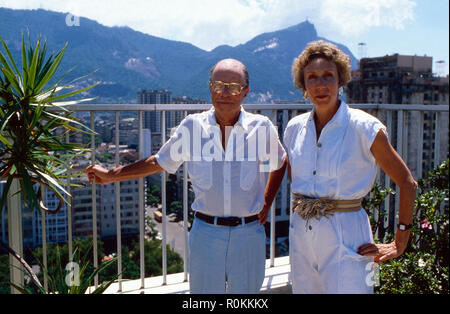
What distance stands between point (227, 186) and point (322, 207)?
46 centimetres

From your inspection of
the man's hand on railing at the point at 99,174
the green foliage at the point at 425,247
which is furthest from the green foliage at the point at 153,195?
the green foliage at the point at 425,247

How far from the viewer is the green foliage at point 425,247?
2.76m

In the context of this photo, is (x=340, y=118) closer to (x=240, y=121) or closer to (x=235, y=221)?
(x=240, y=121)

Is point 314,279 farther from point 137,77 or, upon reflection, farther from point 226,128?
point 137,77

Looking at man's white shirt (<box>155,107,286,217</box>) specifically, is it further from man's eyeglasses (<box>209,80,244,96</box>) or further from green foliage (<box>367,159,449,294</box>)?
green foliage (<box>367,159,449,294</box>)

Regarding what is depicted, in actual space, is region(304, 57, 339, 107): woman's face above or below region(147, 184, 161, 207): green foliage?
above

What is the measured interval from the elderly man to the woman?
25 cm

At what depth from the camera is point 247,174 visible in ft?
6.51

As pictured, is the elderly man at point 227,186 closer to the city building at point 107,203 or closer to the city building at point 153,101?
the city building at point 153,101

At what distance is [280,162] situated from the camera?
215 centimetres

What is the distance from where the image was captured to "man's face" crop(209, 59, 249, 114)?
1934 millimetres

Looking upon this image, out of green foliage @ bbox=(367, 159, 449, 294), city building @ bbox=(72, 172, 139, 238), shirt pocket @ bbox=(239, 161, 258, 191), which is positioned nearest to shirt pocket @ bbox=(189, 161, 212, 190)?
shirt pocket @ bbox=(239, 161, 258, 191)

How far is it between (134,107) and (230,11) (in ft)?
3.26

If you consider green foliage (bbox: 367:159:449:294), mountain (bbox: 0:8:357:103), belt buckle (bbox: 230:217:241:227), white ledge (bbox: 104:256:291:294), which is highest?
mountain (bbox: 0:8:357:103)
